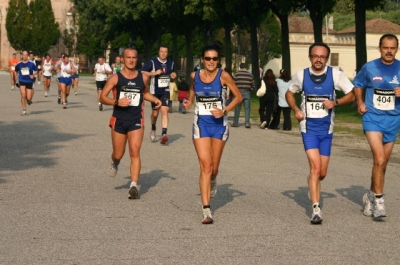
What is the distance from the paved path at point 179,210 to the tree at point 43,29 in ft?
312

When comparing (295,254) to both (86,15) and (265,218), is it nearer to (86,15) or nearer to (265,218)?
(265,218)

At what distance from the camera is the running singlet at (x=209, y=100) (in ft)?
33.7

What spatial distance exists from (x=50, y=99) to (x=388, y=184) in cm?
2616

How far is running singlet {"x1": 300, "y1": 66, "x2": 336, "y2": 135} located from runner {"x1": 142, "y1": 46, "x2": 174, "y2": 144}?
9091mm

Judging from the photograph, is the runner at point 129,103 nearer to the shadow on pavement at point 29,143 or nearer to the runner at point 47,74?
the shadow on pavement at point 29,143

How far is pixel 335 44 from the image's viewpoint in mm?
115812

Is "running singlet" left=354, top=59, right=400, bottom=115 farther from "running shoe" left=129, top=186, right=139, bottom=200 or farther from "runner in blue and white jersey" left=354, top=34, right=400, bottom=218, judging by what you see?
"running shoe" left=129, top=186, right=139, bottom=200

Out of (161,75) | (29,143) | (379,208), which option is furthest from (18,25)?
(379,208)

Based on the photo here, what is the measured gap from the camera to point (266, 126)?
86.8 ft

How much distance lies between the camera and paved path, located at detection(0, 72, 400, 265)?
807 centimetres

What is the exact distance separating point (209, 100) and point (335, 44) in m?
107

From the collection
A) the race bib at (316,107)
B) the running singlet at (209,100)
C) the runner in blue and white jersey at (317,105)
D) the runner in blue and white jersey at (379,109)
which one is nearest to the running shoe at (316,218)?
the runner in blue and white jersey at (317,105)

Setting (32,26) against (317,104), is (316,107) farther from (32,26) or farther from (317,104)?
(32,26)

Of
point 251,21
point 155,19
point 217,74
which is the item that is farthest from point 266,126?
point 155,19
